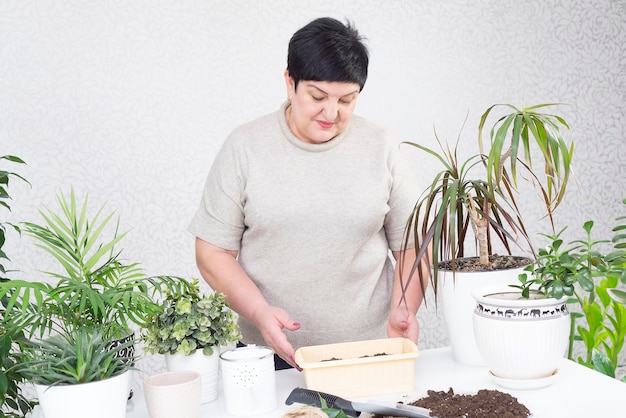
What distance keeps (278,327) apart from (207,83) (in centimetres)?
174

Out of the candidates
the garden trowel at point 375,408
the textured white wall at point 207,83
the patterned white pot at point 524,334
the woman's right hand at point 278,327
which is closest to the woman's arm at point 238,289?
the woman's right hand at point 278,327

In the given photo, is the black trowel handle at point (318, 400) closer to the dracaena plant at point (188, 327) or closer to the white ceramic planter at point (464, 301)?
the dracaena plant at point (188, 327)

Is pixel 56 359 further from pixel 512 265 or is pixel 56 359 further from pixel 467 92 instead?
pixel 467 92

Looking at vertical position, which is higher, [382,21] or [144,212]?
[382,21]

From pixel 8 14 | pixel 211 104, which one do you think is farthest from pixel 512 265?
pixel 8 14

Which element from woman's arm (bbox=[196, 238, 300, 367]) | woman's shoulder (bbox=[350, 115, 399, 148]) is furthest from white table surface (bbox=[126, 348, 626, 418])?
woman's shoulder (bbox=[350, 115, 399, 148])

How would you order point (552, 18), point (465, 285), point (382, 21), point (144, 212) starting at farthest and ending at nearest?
point (552, 18) < point (382, 21) < point (144, 212) < point (465, 285)

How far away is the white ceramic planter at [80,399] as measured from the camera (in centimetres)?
102

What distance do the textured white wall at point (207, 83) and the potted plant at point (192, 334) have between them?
1.71 metres

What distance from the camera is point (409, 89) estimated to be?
3.24 m

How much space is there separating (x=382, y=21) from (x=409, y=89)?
357 mm

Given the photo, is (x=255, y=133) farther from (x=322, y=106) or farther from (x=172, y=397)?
(x=172, y=397)

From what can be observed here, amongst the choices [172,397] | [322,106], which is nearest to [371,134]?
[322,106]

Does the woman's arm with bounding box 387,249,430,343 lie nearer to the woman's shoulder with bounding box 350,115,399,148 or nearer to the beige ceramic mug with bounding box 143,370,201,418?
the woman's shoulder with bounding box 350,115,399,148
